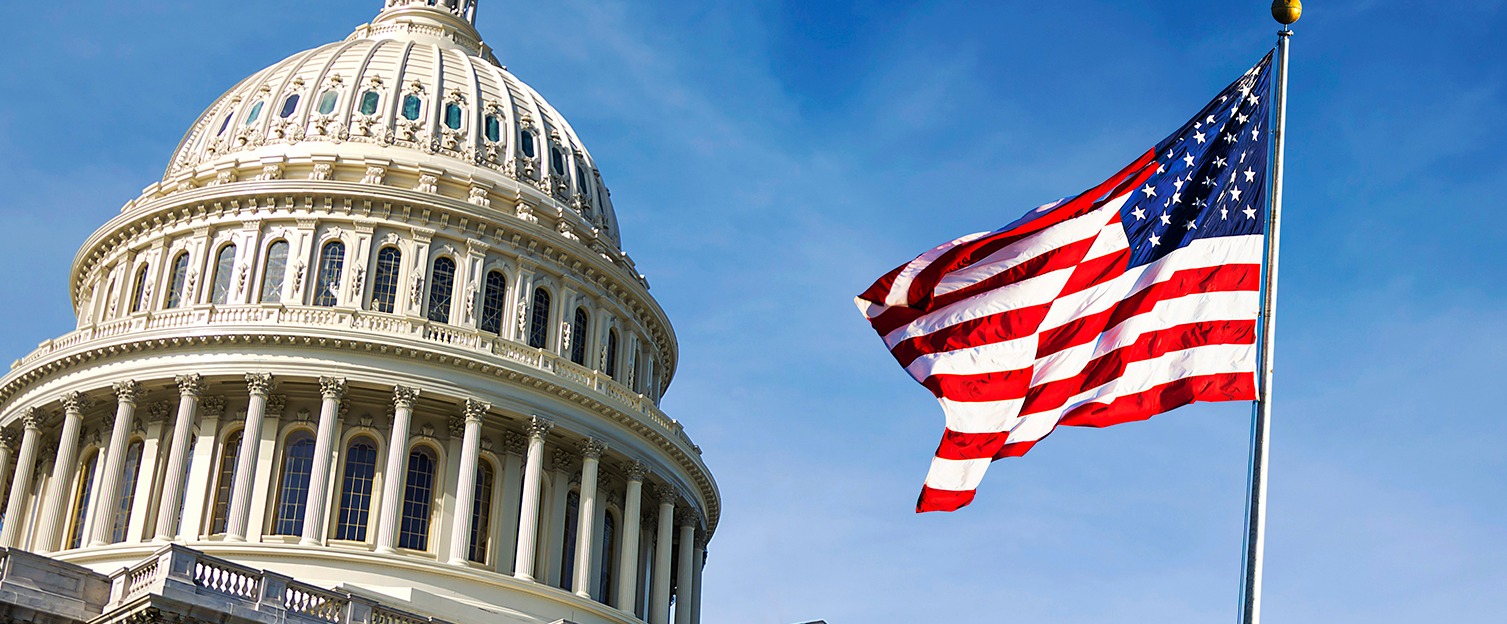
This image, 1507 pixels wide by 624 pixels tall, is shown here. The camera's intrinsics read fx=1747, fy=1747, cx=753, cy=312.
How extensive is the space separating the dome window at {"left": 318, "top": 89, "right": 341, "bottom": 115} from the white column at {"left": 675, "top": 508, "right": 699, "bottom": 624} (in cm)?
1955

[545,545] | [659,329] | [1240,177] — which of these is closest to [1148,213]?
[1240,177]

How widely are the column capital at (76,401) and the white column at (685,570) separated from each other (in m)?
20.5


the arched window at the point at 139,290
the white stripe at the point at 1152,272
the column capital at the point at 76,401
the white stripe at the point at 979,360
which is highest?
the arched window at the point at 139,290

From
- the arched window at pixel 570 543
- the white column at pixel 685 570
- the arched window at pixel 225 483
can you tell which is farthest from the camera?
the white column at pixel 685 570

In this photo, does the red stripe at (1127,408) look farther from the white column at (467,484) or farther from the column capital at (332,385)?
the column capital at (332,385)

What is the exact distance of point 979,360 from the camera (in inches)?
827

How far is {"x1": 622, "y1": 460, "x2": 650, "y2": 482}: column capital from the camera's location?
59.2 metres

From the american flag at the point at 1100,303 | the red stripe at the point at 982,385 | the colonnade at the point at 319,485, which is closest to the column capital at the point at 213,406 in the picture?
the colonnade at the point at 319,485

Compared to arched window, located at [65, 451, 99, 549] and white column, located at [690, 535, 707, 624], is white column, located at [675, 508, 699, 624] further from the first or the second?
arched window, located at [65, 451, 99, 549]

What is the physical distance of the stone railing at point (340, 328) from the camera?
183 ft

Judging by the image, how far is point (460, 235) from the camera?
60.1 meters

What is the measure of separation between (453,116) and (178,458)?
17.9 m

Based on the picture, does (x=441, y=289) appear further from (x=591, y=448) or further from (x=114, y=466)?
(x=114, y=466)

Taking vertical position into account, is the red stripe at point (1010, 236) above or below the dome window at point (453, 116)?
below
